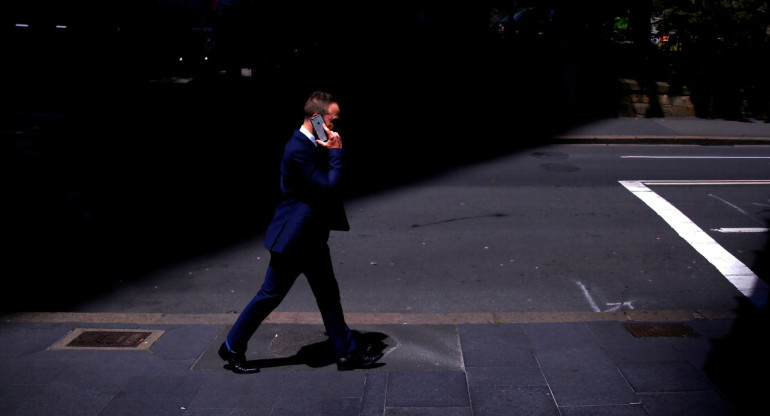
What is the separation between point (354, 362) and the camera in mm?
4766

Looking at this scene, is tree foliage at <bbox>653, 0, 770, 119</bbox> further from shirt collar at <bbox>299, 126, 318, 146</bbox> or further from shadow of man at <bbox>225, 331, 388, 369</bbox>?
shirt collar at <bbox>299, 126, 318, 146</bbox>

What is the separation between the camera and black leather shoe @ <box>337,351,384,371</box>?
475cm

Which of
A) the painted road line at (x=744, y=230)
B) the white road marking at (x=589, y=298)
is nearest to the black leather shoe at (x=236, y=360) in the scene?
the white road marking at (x=589, y=298)

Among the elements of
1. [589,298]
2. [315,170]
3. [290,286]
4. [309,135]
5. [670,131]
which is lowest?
[589,298]

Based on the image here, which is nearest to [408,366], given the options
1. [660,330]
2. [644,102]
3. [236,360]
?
[236,360]

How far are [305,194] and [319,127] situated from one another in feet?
1.51

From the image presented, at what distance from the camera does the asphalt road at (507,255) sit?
6480 mm

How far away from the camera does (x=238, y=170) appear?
12891mm

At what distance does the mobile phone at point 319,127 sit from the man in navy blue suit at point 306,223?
30 mm

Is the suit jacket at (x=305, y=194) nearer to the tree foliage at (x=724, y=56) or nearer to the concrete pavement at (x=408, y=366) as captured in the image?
the concrete pavement at (x=408, y=366)

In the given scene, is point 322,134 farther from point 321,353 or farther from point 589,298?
point 589,298

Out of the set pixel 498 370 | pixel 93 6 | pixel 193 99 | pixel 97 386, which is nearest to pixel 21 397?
pixel 97 386

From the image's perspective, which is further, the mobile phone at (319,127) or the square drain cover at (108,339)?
the square drain cover at (108,339)

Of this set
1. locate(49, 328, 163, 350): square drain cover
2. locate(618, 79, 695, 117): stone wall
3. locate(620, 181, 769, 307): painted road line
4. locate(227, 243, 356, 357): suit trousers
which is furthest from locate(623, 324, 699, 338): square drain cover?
locate(618, 79, 695, 117): stone wall
